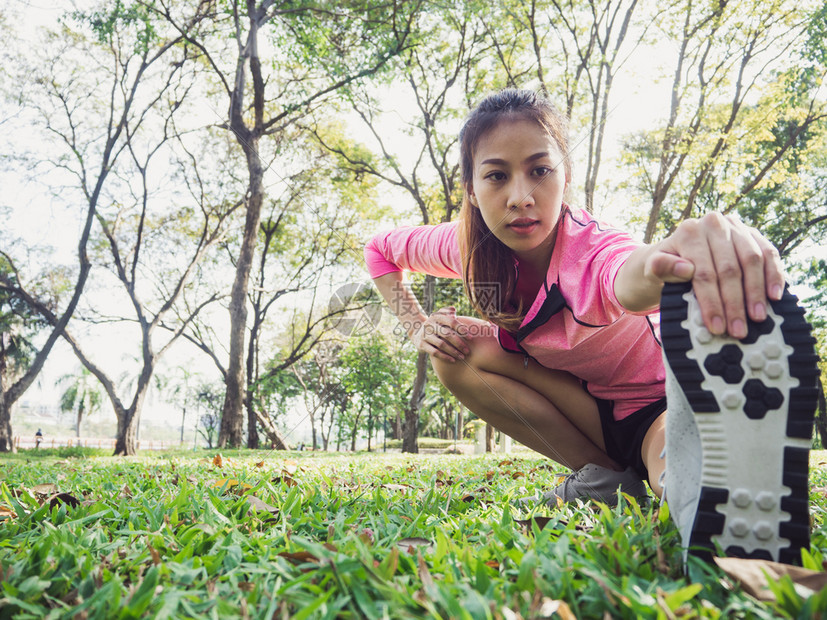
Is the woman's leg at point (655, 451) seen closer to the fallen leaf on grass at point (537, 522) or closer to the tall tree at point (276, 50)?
the fallen leaf on grass at point (537, 522)

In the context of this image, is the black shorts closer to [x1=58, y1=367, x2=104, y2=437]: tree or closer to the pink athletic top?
the pink athletic top

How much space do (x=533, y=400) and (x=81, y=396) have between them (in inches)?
2189

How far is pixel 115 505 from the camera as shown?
189cm

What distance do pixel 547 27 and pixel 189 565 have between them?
36.5ft

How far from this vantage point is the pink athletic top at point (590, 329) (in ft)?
5.85

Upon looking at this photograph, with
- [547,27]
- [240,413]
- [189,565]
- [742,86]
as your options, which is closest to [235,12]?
[547,27]

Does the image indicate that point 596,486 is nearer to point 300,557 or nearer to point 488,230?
point 488,230

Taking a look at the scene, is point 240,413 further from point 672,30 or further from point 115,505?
point 672,30

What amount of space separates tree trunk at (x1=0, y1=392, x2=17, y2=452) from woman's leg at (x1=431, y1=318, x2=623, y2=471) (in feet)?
38.3

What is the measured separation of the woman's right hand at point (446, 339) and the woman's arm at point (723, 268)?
3.90ft

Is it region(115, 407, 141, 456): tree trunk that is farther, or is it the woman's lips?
region(115, 407, 141, 456): tree trunk

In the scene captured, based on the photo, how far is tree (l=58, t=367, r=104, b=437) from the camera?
155 ft

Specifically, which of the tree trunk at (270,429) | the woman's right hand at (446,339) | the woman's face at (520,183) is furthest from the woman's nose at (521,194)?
the tree trunk at (270,429)

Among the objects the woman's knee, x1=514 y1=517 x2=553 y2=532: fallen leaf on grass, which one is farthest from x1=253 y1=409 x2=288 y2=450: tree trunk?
x1=514 y1=517 x2=553 y2=532: fallen leaf on grass
